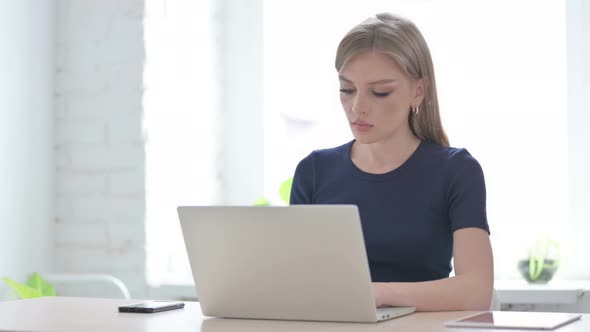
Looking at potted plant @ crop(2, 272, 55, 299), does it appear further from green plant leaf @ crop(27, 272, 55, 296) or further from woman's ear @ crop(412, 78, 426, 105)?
woman's ear @ crop(412, 78, 426, 105)

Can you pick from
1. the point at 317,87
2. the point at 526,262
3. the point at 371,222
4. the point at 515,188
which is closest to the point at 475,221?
the point at 371,222

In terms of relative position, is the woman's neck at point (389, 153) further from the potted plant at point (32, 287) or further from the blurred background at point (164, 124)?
the potted plant at point (32, 287)

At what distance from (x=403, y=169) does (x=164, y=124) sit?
51.4 inches

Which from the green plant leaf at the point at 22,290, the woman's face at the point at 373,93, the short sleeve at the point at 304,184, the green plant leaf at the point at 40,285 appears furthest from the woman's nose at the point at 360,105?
the green plant leaf at the point at 40,285

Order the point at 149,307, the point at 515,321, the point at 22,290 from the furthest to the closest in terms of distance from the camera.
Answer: the point at 22,290, the point at 149,307, the point at 515,321

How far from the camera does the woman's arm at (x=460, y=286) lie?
174cm

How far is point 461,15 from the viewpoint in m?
3.27

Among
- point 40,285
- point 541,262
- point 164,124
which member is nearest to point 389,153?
point 541,262

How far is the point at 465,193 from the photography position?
78.9 inches

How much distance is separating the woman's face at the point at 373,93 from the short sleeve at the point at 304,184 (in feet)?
0.77

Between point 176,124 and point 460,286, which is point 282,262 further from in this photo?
point 176,124

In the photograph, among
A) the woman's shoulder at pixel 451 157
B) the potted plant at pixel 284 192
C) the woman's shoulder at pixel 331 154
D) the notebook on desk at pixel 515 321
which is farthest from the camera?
the potted plant at pixel 284 192

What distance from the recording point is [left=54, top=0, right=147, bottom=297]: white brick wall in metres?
3.13

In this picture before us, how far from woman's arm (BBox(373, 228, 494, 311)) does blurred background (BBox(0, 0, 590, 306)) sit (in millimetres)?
1159
